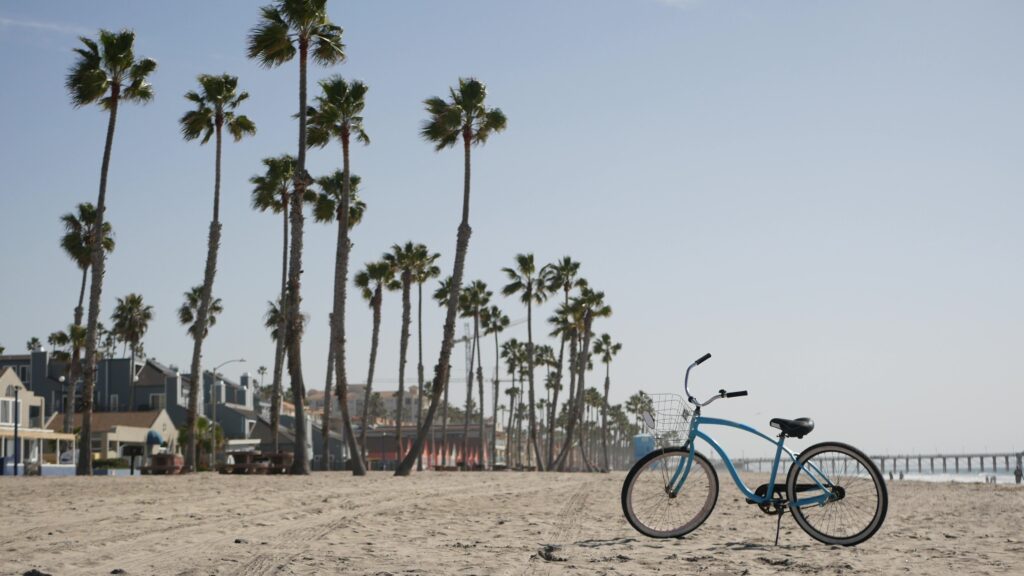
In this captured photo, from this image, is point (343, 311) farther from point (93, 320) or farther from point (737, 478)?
point (737, 478)

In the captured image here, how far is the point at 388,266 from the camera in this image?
193 ft

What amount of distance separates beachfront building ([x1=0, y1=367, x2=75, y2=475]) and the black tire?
50111 mm

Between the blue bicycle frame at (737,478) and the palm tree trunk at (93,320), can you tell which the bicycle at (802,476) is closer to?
the blue bicycle frame at (737,478)

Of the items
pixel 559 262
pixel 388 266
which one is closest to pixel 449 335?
pixel 388 266

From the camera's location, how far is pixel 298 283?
34.4 m

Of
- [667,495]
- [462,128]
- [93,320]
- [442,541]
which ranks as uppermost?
[462,128]

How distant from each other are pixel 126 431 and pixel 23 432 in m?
12.2

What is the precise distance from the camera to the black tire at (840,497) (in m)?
8.52

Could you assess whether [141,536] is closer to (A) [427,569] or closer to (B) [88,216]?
(A) [427,569]

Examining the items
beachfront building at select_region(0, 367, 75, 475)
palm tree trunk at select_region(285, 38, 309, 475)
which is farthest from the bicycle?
beachfront building at select_region(0, 367, 75, 475)

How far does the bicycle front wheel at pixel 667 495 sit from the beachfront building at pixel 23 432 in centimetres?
4892

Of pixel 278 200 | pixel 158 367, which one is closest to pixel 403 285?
pixel 278 200

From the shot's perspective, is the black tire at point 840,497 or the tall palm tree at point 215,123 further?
the tall palm tree at point 215,123

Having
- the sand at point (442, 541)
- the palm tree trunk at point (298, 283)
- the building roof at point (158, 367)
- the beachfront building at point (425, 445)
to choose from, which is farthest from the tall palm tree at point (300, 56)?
the beachfront building at point (425, 445)
